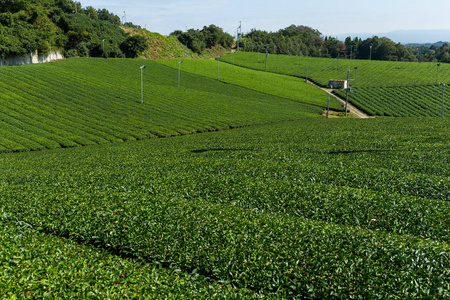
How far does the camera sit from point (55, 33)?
5502 inches

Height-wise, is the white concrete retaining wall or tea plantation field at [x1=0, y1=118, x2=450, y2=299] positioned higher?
the white concrete retaining wall

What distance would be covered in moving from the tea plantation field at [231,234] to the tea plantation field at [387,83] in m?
96.6

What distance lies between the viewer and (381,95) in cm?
13112

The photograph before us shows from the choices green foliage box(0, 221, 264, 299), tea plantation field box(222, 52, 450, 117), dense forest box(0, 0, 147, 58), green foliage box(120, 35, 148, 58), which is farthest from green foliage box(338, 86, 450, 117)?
green foliage box(0, 221, 264, 299)

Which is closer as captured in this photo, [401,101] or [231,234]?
[231,234]

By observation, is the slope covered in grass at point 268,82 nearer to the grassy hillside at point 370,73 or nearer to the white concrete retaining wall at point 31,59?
the grassy hillside at point 370,73

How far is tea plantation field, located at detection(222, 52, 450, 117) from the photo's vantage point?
384 feet

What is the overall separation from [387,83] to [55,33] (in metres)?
130

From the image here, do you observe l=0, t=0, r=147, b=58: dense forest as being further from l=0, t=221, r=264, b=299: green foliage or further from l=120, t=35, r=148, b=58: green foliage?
l=0, t=221, r=264, b=299: green foliage

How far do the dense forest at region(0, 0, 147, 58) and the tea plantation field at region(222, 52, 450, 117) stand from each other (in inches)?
2368

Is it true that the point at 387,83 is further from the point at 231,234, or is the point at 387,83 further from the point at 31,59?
the point at 231,234

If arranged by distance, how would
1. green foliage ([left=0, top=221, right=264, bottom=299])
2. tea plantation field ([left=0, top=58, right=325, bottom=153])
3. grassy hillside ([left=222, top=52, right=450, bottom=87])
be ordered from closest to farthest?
green foliage ([left=0, top=221, right=264, bottom=299]), tea plantation field ([left=0, top=58, right=325, bottom=153]), grassy hillside ([left=222, top=52, right=450, bottom=87])

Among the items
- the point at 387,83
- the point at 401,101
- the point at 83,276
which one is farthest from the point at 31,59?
the point at 387,83

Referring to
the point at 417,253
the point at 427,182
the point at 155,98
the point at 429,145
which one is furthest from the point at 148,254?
the point at 155,98
